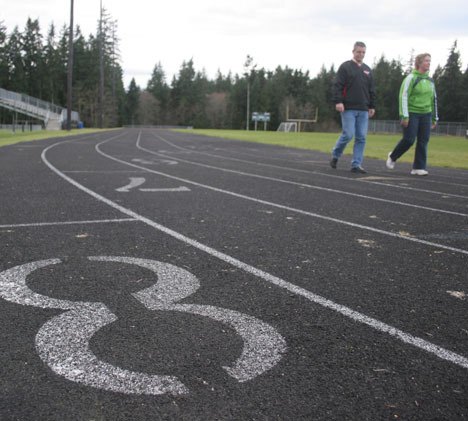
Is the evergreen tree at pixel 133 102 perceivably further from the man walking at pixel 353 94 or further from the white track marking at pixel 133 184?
the white track marking at pixel 133 184

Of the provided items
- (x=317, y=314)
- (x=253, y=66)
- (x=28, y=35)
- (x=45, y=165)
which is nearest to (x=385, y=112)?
(x=253, y=66)

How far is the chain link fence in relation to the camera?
63.3 metres

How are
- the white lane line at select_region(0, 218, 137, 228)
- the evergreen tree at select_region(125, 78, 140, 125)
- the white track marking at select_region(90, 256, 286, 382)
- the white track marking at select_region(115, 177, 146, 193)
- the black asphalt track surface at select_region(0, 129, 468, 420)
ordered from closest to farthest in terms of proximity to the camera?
1. the black asphalt track surface at select_region(0, 129, 468, 420)
2. the white track marking at select_region(90, 256, 286, 382)
3. the white lane line at select_region(0, 218, 137, 228)
4. the white track marking at select_region(115, 177, 146, 193)
5. the evergreen tree at select_region(125, 78, 140, 125)

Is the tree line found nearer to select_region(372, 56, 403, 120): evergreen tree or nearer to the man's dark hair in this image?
select_region(372, 56, 403, 120): evergreen tree

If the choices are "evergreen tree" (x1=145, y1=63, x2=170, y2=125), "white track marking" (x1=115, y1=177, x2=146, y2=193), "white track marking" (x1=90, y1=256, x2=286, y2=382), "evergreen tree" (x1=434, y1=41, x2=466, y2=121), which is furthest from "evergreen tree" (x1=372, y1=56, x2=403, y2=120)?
"white track marking" (x1=90, y1=256, x2=286, y2=382)

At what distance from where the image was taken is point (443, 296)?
3.05 m

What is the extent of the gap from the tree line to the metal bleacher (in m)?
11.1

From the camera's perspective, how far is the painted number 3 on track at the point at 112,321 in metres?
1.98

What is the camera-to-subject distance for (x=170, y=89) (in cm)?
14775

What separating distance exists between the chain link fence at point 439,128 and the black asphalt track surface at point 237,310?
59551 mm

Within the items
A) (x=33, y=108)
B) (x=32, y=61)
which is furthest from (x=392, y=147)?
(x=32, y=61)

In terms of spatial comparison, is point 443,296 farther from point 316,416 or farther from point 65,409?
point 65,409

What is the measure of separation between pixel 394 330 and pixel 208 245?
198 cm

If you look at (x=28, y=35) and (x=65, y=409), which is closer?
(x=65, y=409)
